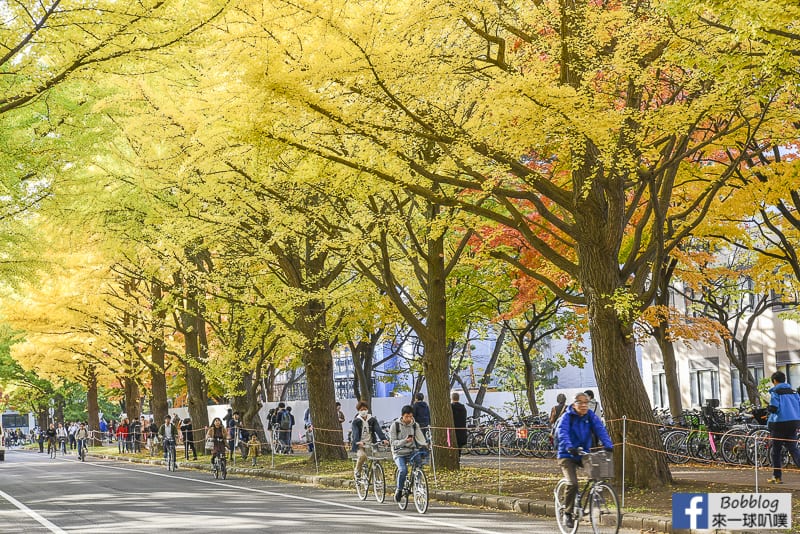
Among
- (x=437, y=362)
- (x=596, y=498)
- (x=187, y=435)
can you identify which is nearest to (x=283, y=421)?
(x=187, y=435)

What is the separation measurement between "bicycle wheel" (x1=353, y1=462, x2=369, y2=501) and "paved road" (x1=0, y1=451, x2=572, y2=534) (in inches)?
9.1

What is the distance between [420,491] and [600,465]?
456cm

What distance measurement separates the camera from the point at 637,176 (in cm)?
1605

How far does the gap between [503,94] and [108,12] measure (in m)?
4.99

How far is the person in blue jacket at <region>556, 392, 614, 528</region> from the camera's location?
12.0 metres

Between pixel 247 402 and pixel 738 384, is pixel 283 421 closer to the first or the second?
pixel 247 402

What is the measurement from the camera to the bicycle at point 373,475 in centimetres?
1798

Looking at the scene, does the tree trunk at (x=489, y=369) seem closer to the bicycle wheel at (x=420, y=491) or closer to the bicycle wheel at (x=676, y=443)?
the bicycle wheel at (x=676, y=443)

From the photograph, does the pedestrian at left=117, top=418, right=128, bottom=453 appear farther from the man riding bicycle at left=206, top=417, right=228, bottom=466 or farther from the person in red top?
the man riding bicycle at left=206, top=417, right=228, bottom=466

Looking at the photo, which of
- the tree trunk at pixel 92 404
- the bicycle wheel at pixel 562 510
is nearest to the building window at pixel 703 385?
the bicycle wheel at pixel 562 510

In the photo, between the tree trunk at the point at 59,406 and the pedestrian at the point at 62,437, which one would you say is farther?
the tree trunk at the point at 59,406

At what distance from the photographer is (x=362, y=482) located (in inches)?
740

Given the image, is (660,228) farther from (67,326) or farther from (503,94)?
(67,326)

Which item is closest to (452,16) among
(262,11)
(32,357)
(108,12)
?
(262,11)
